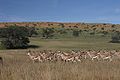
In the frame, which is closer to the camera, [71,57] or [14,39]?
[71,57]

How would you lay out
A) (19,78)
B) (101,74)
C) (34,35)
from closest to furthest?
(19,78)
(101,74)
(34,35)

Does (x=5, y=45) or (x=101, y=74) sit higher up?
(x=101, y=74)

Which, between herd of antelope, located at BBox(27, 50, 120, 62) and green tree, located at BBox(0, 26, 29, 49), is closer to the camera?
herd of antelope, located at BBox(27, 50, 120, 62)

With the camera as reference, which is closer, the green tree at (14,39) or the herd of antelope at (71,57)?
the herd of antelope at (71,57)

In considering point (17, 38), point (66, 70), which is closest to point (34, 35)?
point (17, 38)

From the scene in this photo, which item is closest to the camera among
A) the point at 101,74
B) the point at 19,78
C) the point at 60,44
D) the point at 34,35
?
the point at 19,78

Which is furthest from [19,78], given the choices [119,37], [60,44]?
[119,37]

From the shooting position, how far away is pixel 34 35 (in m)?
81.1

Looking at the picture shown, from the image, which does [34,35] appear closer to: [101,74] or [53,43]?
[53,43]

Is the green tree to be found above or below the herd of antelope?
below

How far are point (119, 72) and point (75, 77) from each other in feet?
4.19

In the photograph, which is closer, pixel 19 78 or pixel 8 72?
pixel 19 78

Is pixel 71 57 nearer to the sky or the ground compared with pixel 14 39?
nearer to the sky

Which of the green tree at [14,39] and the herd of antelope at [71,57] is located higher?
the herd of antelope at [71,57]
